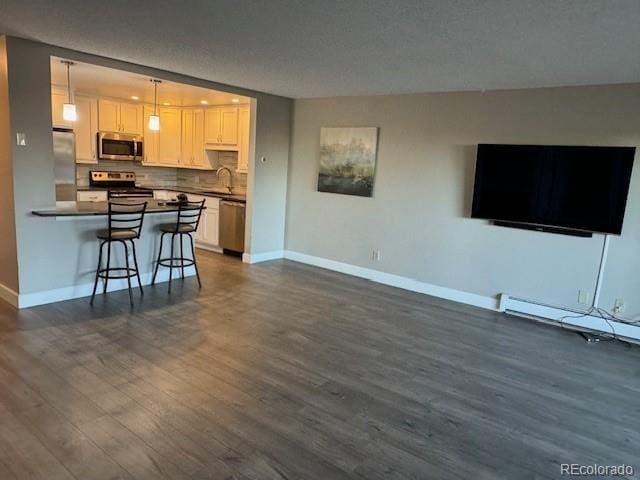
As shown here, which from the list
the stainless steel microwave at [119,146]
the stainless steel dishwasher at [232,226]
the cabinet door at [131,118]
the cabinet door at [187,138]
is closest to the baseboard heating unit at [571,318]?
the stainless steel dishwasher at [232,226]

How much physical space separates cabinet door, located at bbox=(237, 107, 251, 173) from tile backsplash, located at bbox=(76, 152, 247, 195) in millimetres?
505

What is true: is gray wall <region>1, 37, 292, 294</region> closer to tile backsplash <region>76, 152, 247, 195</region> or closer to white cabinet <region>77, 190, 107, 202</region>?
white cabinet <region>77, 190, 107, 202</region>

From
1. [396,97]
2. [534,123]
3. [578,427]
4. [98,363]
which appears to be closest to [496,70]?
[534,123]

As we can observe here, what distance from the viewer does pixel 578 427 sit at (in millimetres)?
2719

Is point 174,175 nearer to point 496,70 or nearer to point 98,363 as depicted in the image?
point 98,363

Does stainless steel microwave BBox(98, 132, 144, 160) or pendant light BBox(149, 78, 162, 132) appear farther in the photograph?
stainless steel microwave BBox(98, 132, 144, 160)

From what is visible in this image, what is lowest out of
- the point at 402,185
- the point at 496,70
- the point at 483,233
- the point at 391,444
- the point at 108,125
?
the point at 391,444

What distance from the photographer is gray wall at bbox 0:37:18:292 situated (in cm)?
381

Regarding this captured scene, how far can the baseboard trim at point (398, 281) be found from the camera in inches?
199

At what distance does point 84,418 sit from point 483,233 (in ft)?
13.8

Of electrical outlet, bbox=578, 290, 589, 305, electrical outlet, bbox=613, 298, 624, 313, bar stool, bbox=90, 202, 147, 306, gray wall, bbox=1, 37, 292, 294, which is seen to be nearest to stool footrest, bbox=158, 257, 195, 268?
bar stool, bbox=90, 202, 147, 306

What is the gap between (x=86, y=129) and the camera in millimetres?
6723

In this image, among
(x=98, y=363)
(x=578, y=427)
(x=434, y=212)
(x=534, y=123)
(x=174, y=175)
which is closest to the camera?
(x=578, y=427)

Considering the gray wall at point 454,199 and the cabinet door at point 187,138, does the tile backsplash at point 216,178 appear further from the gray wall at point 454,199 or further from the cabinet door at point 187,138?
the gray wall at point 454,199
